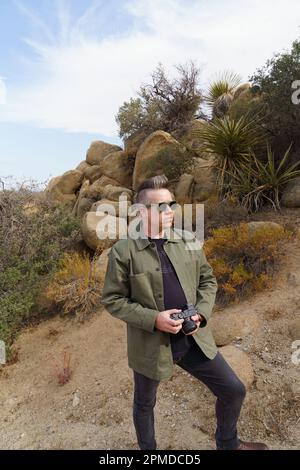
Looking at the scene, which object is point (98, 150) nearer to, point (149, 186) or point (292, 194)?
point (292, 194)

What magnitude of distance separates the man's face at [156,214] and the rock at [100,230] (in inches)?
184

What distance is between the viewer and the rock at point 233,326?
397cm

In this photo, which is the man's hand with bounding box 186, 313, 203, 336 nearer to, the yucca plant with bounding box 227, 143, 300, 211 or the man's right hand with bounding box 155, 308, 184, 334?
the man's right hand with bounding box 155, 308, 184, 334

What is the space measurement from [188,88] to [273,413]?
11.6m

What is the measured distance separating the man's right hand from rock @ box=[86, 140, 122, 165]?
42.2ft

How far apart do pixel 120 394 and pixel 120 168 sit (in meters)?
9.79

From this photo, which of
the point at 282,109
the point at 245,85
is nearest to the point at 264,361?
the point at 282,109

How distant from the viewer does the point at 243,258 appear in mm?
5141

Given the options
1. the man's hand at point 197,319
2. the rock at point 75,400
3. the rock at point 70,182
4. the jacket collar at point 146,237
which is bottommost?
the rock at point 75,400

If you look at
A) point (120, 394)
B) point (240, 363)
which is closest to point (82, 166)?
point (120, 394)

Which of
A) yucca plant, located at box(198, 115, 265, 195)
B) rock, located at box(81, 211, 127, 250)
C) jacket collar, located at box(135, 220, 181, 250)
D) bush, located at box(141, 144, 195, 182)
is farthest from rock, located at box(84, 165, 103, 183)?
jacket collar, located at box(135, 220, 181, 250)

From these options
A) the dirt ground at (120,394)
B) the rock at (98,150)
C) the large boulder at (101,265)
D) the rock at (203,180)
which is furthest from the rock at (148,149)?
the dirt ground at (120,394)

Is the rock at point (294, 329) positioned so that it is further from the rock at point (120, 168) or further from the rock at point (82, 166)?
the rock at point (82, 166)

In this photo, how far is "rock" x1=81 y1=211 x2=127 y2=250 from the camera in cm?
696
